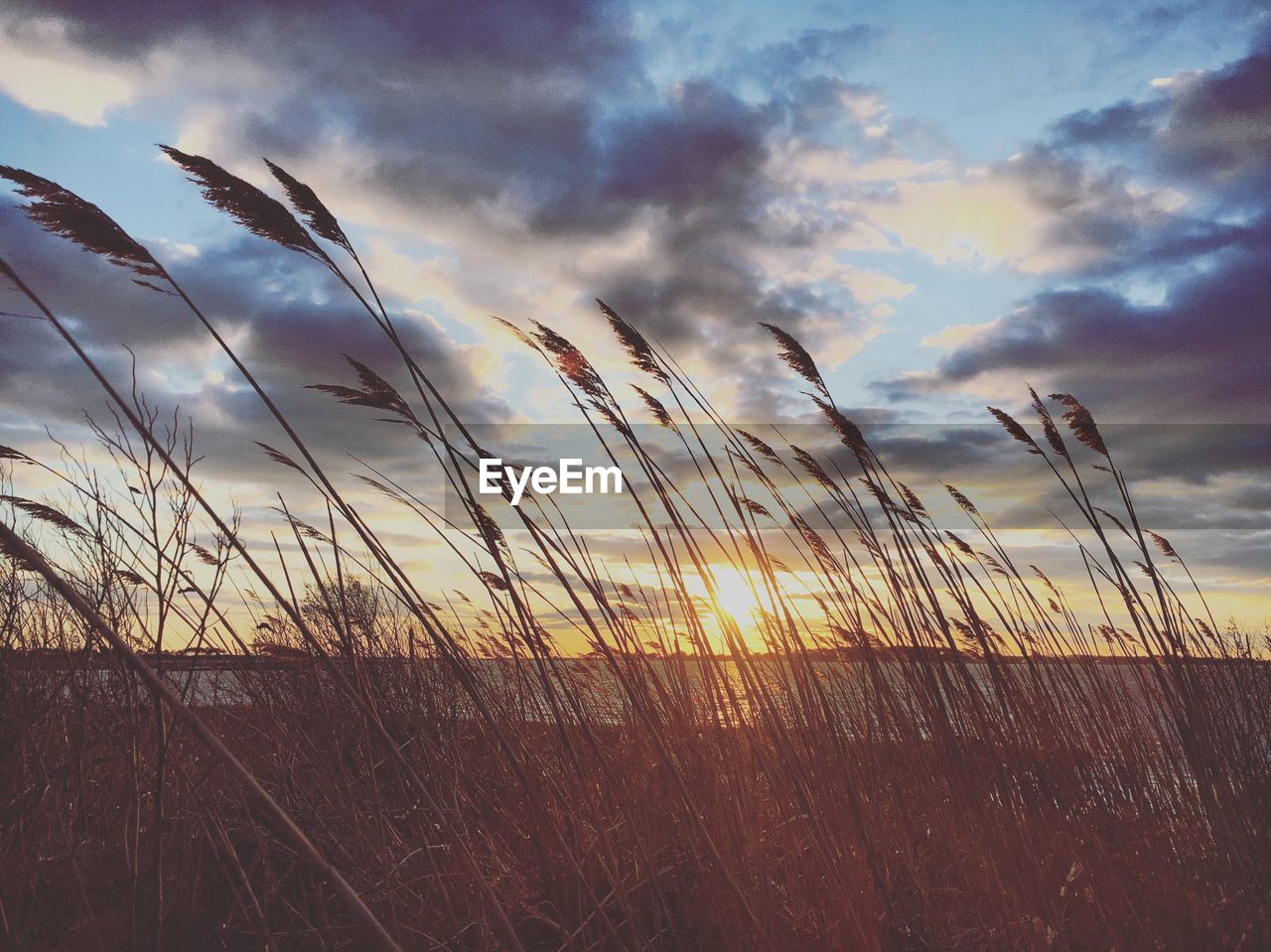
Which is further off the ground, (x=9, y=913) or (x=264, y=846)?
(x=264, y=846)

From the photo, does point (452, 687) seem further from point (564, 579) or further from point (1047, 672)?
point (1047, 672)

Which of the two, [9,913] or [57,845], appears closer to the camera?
[9,913]

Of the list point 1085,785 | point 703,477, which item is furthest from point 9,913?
point 1085,785

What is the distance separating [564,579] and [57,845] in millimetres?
2470

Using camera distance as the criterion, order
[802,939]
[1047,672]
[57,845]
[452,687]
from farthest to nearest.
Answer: [452,687] → [1047,672] → [57,845] → [802,939]

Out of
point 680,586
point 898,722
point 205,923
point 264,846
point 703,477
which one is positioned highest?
point 703,477

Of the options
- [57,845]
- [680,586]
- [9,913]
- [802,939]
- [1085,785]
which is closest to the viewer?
[802,939]

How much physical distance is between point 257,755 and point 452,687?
1.18m

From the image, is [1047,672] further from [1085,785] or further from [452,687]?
[452,687]

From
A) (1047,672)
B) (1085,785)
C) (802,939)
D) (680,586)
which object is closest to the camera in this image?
(802,939)

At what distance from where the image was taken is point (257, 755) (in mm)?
2971

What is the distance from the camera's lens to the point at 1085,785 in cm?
289

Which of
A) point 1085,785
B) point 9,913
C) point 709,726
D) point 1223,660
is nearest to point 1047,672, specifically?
point 1085,785

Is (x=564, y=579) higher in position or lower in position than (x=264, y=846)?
higher
